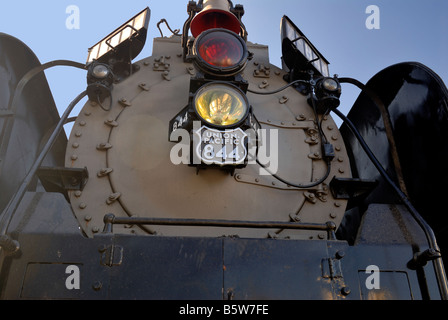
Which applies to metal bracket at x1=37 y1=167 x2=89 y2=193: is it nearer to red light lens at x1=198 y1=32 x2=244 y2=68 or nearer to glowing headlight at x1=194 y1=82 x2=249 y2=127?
glowing headlight at x1=194 y1=82 x2=249 y2=127

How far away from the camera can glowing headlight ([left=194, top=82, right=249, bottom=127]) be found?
2.04 m

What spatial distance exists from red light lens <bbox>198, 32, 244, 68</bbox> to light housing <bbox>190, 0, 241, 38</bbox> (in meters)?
0.35

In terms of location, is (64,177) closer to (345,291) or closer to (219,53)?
(219,53)

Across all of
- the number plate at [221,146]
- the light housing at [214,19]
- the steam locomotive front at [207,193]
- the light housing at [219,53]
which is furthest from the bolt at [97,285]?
the light housing at [214,19]

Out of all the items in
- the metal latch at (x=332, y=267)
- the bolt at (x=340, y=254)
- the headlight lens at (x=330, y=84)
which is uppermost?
the headlight lens at (x=330, y=84)

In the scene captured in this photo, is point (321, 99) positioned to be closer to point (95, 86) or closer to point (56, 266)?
point (95, 86)

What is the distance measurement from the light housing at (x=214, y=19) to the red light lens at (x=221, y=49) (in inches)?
13.6

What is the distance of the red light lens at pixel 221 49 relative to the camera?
217 cm

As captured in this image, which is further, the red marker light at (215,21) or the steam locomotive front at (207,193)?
the red marker light at (215,21)

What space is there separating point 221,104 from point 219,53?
301 millimetres

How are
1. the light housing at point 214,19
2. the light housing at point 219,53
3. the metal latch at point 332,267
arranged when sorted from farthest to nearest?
the light housing at point 214,19, the light housing at point 219,53, the metal latch at point 332,267

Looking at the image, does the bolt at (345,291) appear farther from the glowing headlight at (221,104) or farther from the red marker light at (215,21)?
the red marker light at (215,21)

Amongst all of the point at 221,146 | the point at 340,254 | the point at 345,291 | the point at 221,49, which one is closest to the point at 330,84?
the point at 221,49

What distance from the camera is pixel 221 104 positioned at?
208cm
